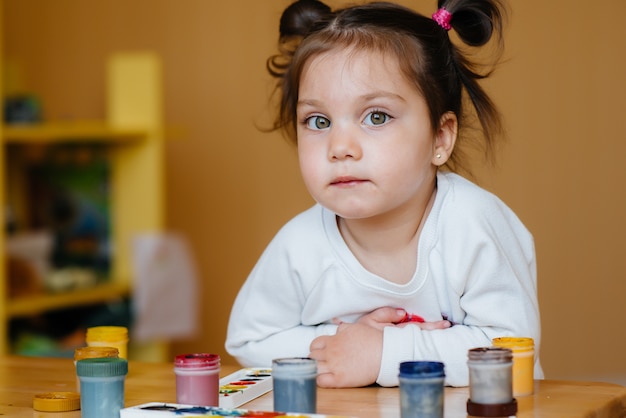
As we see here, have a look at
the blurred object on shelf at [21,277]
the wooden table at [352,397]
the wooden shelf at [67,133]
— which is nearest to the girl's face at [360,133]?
the wooden table at [352,397]

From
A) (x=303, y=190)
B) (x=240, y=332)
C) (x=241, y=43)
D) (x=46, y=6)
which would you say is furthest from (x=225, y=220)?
(x=240, y=332)

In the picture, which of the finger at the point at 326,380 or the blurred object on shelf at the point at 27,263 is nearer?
the finger at the point at 326,380

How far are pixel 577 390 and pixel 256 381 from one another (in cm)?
34

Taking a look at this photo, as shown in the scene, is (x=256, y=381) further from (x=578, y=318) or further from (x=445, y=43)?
(x=578, y=318)

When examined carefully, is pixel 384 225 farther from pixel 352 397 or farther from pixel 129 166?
pixel 129 166

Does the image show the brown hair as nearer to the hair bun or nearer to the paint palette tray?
the hair bun

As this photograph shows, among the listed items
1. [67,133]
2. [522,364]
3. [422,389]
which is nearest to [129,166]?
[67,133]

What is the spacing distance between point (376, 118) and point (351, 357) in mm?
290

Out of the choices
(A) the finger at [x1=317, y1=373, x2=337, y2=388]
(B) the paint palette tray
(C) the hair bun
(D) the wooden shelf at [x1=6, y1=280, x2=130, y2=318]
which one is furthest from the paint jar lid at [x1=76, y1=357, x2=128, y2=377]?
(D) the wooden shelf at [x1=6, y1=280, x2=130, y2=318]

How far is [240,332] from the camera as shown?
4.24ft

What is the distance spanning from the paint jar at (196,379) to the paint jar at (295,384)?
8 centimetres

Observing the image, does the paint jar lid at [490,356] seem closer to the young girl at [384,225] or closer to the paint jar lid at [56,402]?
the young girl at [384,225]

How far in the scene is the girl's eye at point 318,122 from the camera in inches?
46.5

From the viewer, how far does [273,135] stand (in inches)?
126
